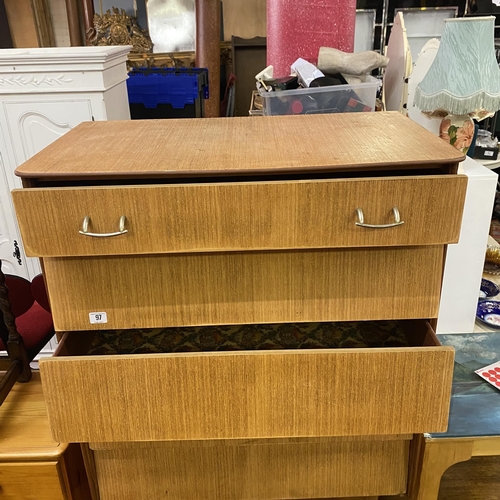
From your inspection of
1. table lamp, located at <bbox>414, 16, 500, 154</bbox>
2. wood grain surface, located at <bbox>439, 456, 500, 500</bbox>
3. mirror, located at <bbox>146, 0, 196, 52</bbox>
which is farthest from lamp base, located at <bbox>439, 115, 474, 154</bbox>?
mirror, located at <bbox>146, 0, 196, 52</bbox>

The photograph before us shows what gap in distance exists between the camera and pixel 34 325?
1.14 m

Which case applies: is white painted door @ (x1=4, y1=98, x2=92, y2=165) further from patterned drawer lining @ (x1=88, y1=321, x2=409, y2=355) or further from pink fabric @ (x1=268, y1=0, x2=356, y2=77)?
patterned drawer lining @ (x1=88, y1=321, x2=409, y2=355)

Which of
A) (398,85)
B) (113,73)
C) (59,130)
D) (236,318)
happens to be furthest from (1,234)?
(398,85)

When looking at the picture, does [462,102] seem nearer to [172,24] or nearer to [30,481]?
[30,481]

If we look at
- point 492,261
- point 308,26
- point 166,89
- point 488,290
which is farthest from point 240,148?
point 166,89

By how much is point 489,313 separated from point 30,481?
121cm

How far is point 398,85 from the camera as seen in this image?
133 cm

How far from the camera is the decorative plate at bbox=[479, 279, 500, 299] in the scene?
152 cm

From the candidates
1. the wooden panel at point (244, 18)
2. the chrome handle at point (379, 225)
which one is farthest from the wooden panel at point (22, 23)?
the chrome handle at point (379, 225)

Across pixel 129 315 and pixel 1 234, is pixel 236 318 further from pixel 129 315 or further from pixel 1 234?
pixel 1 234

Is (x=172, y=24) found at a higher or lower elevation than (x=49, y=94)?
higher

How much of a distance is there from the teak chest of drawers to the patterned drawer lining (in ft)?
0.35

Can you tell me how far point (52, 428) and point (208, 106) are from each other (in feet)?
10.0

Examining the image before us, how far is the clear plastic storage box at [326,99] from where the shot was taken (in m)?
1.03
